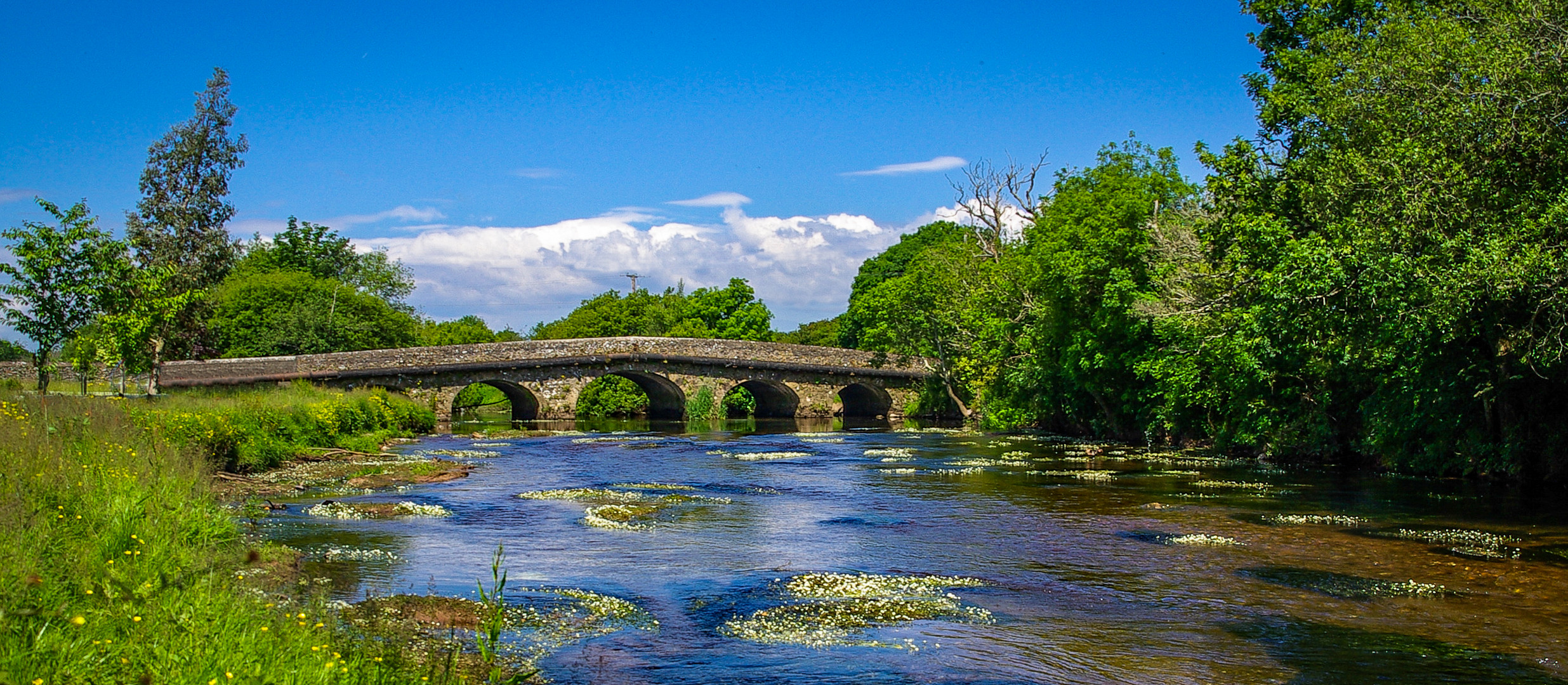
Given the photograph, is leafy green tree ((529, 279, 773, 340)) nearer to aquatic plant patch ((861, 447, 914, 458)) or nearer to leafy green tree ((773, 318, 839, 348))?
leafy green tree ((773, 318, 839, 348))

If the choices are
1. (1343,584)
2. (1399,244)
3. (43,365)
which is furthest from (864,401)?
(1343,584)

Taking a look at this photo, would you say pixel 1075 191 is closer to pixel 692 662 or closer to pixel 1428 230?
pixel 1428 230

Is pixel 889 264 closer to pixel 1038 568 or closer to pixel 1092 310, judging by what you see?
pixel 1092 310

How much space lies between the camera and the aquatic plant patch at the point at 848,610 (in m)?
8.42

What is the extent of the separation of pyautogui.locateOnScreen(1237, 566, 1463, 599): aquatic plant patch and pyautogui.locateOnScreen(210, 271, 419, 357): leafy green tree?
47.4m

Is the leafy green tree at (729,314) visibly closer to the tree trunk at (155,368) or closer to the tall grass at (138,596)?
the tree trunk at (155,368)

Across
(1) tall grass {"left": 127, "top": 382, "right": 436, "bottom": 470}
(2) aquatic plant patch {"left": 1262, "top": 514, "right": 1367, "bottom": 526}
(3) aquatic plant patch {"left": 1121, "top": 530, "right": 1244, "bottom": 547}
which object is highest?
(1) tall grass {"left": 127, "top": 382, "right": 436, "bottom": 470}

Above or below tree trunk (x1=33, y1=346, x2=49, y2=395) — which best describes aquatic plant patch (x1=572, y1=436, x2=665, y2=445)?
below

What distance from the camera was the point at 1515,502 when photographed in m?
16.3

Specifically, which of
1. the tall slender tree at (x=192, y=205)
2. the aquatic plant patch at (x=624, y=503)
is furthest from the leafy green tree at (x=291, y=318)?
the aquatic plant patch at (x=624, y=503)

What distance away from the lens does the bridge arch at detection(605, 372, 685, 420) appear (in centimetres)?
4856

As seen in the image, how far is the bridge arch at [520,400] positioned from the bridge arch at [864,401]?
46.7 feet

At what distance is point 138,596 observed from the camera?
212 inches

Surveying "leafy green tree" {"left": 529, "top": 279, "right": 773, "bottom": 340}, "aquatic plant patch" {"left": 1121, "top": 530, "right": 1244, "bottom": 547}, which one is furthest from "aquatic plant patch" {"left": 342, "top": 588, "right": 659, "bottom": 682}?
"leafy green tree" {"left": 529, "top": 279, "right": 773, "bottom": 340}
